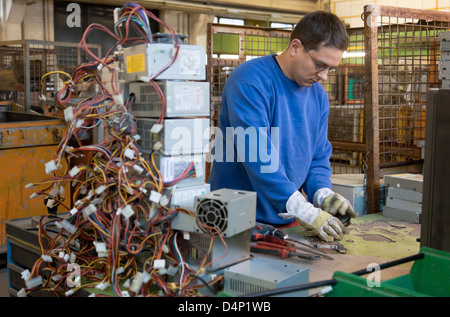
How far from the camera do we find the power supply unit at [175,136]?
1325 millimetres

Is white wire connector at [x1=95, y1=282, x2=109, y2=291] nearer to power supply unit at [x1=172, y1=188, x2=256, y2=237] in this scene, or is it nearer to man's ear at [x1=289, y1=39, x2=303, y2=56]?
power supply unit at [x1=172, y1=188, x2=256, y2=237]

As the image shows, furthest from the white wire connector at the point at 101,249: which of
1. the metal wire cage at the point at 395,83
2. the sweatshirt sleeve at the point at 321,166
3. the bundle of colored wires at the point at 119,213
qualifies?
the metal wire cage at the point at 395,83

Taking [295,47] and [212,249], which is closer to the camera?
[212,249]

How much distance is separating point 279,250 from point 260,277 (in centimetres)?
35

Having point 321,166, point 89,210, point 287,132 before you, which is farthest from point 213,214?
point 321,166

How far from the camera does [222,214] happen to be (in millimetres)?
1220

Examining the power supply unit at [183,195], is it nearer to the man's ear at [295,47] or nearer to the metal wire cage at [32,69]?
the man's ear at [295,47]

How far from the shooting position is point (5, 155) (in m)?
3.45

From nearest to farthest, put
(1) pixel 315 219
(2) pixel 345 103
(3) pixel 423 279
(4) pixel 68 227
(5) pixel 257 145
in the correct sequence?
(3) pixel 423 279 → (4) pixel 68 227 → (1) pixel 315 219 → (5) pixel 257 145 → (2) pixel 345 103

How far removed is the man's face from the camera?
1906mm

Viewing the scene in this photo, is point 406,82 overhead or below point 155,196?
overhead

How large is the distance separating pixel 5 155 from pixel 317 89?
2.30 metres

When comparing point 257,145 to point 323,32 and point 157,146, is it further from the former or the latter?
point 157,146
